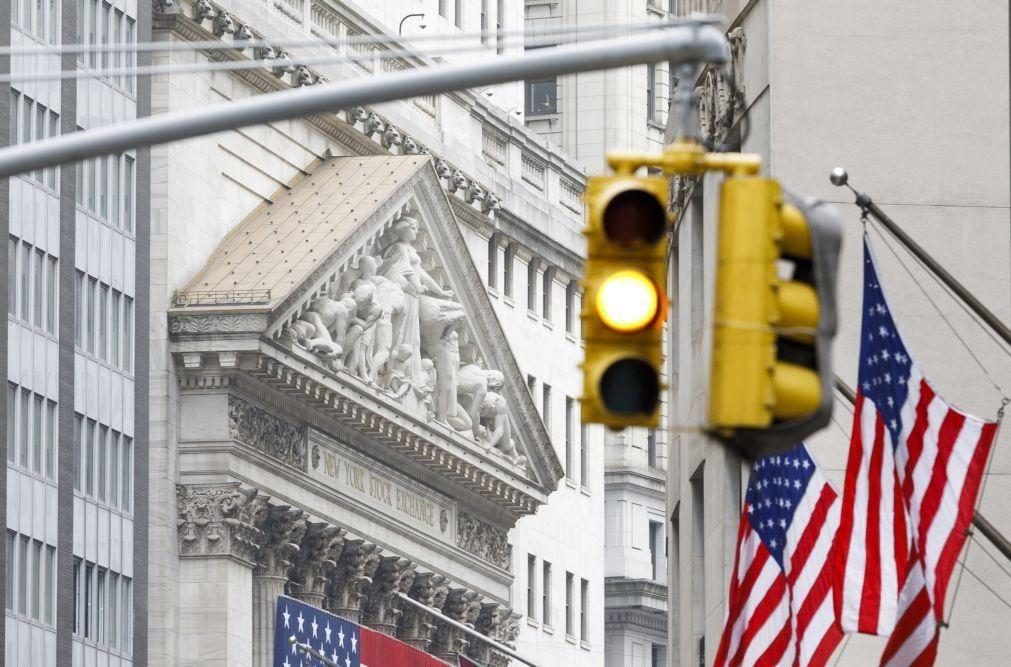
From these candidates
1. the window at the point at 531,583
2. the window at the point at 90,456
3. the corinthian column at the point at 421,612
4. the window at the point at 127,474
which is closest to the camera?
the window at the point at 90,456

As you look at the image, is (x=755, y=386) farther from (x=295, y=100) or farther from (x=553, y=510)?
(x=553, y=510)

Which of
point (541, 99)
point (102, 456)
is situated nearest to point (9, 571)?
point (102, 456)

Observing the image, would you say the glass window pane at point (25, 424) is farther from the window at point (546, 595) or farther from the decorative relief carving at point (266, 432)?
the window at point (546, 595)

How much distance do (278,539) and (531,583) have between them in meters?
26.2

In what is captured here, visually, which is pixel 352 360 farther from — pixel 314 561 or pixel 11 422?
pixel 11 422

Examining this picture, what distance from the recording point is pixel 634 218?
1441 centimetres

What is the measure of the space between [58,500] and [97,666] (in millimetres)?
4077

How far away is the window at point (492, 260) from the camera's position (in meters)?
108

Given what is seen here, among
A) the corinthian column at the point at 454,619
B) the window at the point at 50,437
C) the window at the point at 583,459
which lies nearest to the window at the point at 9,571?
the window at the point at 50,437

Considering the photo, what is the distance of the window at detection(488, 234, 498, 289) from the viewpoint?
108 meters

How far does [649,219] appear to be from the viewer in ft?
47.2

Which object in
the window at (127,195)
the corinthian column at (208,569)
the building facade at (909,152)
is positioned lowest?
the building facade at (909,152)

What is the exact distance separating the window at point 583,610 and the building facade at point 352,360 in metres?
1.11

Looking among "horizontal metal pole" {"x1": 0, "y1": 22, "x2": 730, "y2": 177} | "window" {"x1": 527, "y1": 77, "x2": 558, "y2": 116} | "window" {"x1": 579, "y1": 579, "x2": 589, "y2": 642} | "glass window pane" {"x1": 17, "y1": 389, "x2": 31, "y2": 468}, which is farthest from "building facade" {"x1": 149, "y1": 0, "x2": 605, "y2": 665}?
"horizontal metal pole" {"x1": 0, "y1": 22, "x2": 730, "y2": 177}
